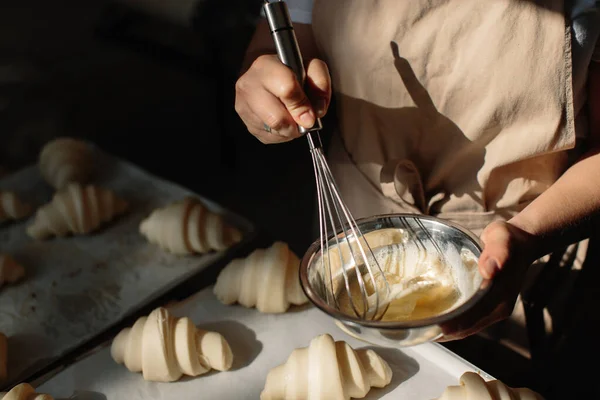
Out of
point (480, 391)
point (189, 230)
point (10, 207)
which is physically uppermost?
point (10, 207)

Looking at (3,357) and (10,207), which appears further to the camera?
(10,207)

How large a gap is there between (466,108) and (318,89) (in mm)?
295

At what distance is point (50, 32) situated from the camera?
3.26 metres

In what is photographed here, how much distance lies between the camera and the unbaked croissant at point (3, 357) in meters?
1.00

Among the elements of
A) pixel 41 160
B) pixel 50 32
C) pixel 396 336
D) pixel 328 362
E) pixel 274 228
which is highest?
pixel 50 32

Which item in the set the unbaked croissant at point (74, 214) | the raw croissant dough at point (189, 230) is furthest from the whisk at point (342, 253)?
the unbaked croissant at point (74, 214)

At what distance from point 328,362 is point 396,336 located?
0.80 feet

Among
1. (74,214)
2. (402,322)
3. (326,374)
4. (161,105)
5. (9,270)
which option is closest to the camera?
(402,322)

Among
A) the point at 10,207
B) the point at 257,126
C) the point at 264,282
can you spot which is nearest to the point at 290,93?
the point at 257,126

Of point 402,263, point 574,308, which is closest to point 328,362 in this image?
point 402,263

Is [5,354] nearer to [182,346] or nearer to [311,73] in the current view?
[182,346]

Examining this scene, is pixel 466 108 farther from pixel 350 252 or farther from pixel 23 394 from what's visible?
pixel 23 394

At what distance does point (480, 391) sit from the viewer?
A: 2.61ft

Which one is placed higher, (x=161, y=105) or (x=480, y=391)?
(x=161, y=105)
